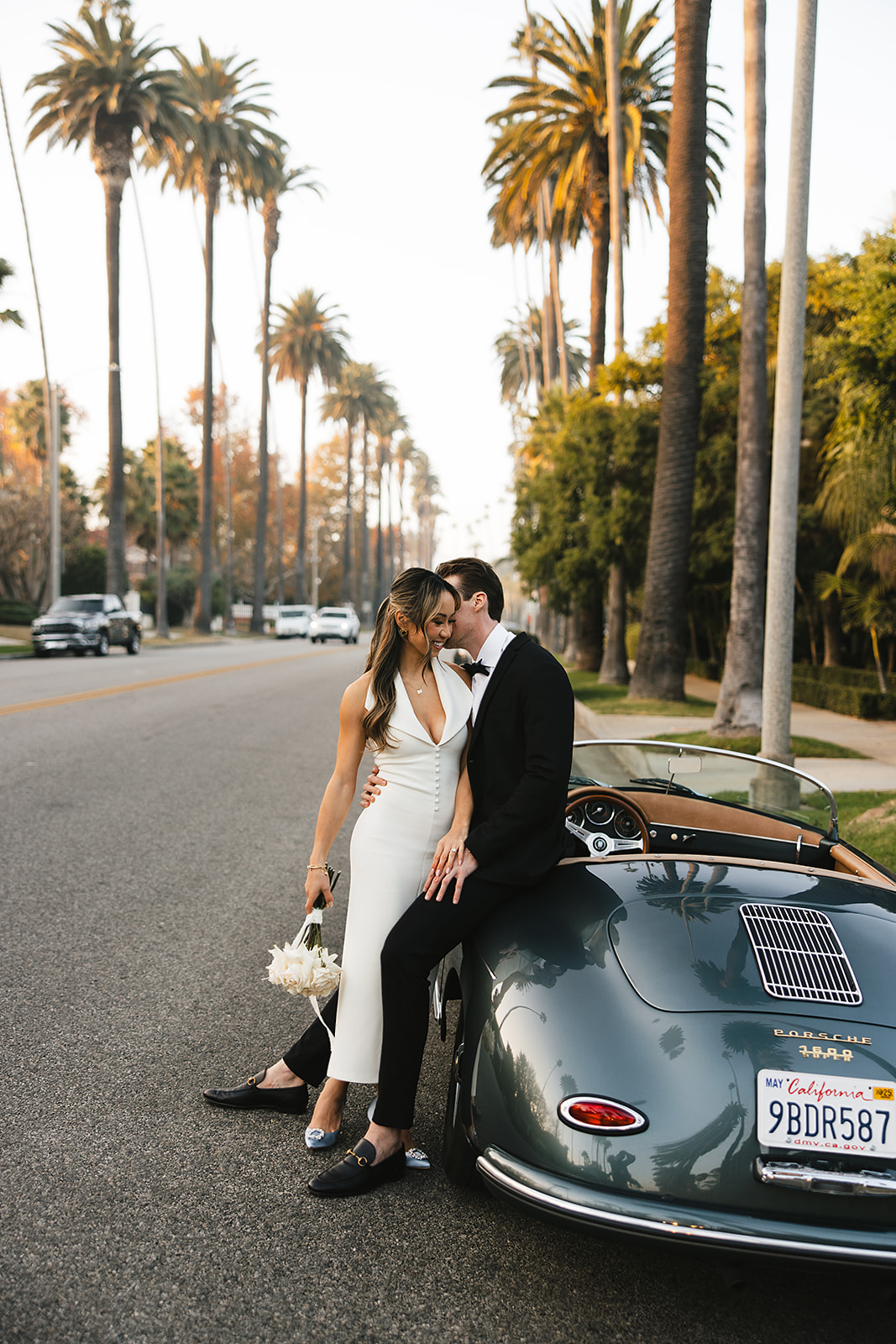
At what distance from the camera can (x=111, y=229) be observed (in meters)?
44.2

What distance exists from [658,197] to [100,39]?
27200 millimetres

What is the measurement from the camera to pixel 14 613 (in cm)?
4981

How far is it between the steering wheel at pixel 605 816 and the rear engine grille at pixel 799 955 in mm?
1072

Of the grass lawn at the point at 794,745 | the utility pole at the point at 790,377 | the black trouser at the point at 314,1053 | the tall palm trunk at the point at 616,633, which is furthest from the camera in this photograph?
the tall palm trunk at the point at 616,633

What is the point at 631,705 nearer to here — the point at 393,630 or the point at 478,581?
the point at 478,581

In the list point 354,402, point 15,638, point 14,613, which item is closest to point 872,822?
point 15,638

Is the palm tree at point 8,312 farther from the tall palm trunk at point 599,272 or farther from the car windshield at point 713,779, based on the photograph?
the car windshield at point 713,779

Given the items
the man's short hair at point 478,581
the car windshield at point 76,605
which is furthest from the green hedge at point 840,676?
the car windshield at point 76,605

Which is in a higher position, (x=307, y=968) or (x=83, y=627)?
(x=83, y=627)

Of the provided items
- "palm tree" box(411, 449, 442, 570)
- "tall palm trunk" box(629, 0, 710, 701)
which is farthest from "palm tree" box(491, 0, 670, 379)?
"palm tree" box(411, 449, 442, 570)

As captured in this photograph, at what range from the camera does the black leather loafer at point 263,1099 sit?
3584mm

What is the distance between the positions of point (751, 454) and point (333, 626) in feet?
135

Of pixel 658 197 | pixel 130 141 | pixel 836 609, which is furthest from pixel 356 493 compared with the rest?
pixel 836 609

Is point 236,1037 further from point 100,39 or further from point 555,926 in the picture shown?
point 100,39
